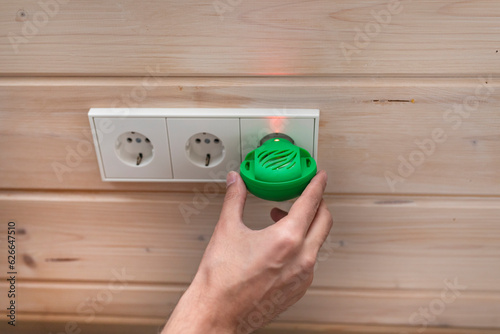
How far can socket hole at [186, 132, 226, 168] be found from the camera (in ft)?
1.61

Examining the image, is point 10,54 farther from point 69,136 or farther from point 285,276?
point 285,276

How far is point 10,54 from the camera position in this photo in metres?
0.47

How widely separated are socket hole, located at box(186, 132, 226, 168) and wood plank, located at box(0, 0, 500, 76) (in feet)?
0.23

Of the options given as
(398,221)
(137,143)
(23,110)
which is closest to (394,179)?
(398,221)

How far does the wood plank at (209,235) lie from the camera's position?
0.53 m

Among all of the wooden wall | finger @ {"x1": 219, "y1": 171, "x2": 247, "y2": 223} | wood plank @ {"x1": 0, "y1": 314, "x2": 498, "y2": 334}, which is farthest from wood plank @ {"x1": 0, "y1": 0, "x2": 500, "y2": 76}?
wood plank @ {"x1": 0, "y1": 314, "x2": 498, "y2": 334}

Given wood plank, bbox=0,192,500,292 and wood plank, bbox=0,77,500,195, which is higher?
wood plank, bbox=0,77,500,195

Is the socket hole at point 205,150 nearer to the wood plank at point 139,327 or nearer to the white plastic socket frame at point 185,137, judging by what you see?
the white plastic socket frame at point 185,137

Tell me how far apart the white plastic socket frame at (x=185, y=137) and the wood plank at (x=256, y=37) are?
0.04 meters

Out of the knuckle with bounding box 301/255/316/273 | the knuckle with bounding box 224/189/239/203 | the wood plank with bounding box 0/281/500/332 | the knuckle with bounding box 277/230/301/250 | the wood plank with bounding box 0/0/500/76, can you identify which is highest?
the wood plank with bounding box 0/0/500/76

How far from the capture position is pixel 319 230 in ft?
1.43

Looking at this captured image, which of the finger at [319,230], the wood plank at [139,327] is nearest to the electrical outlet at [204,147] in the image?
the finger at [319,230]

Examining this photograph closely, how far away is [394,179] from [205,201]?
8.5 inches

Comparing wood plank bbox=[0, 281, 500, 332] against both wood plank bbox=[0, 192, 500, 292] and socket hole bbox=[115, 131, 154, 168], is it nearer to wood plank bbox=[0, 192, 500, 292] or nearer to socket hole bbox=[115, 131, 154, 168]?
wood plank bbox=[0, 192, 500, 292]
